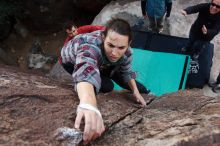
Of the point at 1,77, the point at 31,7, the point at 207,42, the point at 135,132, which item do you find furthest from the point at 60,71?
the point at 135,132

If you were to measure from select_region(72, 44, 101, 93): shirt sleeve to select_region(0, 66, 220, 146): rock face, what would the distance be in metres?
0.19

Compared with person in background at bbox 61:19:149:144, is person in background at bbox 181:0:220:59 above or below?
above

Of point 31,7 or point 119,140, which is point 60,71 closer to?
point 31,7

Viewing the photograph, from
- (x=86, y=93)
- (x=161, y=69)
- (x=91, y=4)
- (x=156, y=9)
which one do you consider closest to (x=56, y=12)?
(x=91, y=4)

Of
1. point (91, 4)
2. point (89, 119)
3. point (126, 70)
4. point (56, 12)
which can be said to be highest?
point (91, 4)

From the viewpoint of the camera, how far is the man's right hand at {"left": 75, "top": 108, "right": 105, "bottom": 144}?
1.88m

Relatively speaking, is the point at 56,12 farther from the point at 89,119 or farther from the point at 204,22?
the point at 89,119

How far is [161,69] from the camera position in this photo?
20.0 ft

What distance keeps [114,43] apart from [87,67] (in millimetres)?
288

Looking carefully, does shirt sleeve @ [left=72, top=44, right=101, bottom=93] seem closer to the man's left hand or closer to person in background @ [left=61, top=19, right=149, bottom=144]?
person in background @ [left=61, top=19, right=149, bottom=144]

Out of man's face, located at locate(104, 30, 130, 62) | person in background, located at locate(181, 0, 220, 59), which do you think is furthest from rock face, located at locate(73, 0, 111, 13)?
man's face, located at locate(104, 30, 130, 62)

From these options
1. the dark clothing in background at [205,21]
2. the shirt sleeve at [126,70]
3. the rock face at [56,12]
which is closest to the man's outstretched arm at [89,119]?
the shirt sleeve at [126,70]

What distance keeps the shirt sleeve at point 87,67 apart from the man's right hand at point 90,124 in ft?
0.88

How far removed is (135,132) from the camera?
6.99ft
